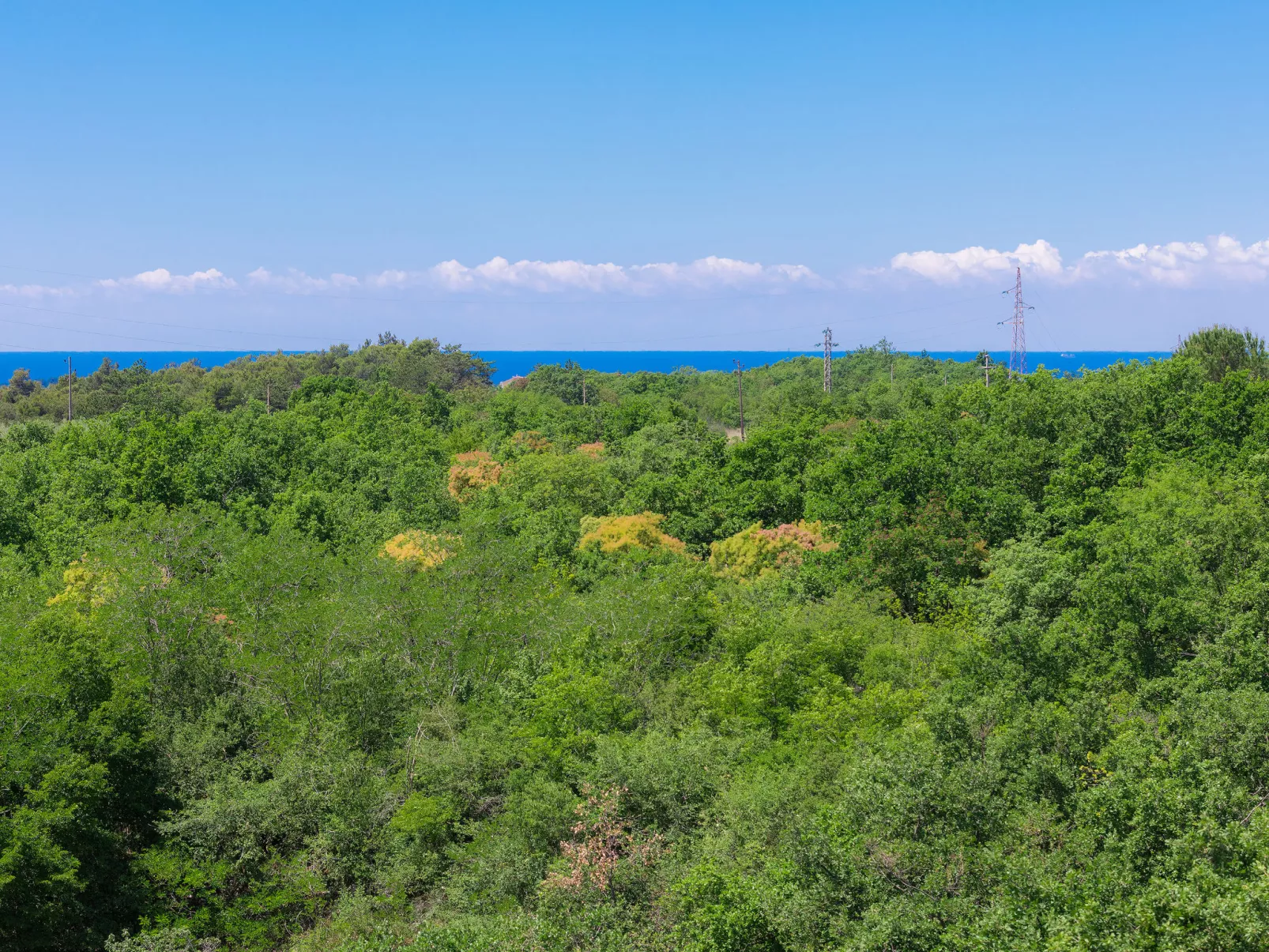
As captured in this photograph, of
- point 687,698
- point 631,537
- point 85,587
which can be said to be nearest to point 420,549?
point 631,537

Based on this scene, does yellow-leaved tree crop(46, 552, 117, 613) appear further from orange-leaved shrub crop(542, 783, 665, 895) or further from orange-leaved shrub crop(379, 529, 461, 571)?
orange-leaved shrub crop(542, 783, 665, 895)

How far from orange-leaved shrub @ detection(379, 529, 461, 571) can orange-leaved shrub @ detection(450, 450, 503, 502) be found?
14547 mm

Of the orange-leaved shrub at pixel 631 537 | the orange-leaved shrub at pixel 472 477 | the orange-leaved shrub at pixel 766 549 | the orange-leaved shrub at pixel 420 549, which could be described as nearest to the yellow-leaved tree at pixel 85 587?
the orange-leaved shrub at pixel 420 549

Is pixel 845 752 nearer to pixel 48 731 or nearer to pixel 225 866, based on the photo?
pixel 225 866

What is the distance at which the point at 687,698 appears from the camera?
3041cm

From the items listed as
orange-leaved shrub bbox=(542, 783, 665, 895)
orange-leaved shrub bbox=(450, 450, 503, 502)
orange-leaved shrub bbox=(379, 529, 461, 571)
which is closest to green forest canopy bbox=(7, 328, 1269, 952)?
orange-leaved shrub bbox=(542, 783, 665, 895)

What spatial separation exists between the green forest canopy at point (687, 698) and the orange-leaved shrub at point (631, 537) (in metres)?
0.16

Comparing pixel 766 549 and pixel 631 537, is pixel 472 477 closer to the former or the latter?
pixel 631 537

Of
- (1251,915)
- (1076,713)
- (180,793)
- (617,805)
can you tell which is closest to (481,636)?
(180,793)

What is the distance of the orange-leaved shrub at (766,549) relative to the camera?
42656mm

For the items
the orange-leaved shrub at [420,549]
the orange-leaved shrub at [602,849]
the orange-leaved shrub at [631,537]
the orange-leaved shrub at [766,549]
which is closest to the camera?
the orange-leaved shrub at [602,849]

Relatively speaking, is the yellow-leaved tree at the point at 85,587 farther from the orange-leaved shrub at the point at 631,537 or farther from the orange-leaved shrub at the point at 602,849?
the orange-leaved shrub at the point at 602,849

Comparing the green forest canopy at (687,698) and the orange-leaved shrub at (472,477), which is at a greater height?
the orange-leaved shrub at (472,477)

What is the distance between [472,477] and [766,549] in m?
23.8
